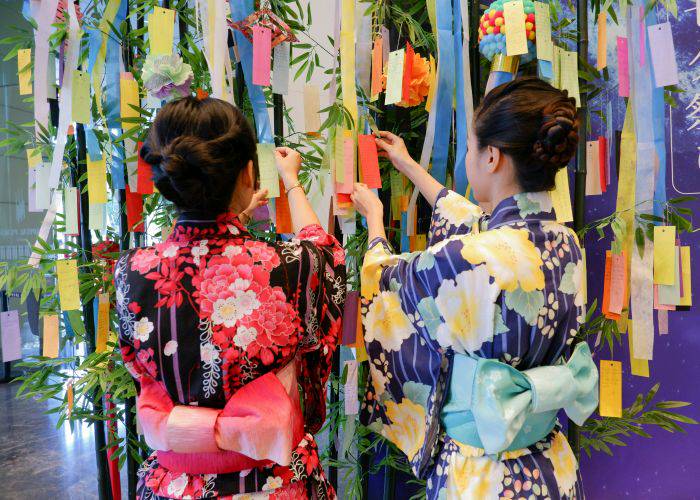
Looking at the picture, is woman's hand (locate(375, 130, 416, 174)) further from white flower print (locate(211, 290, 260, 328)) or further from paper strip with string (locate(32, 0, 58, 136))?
paper strip with string (locate(32, 0, 58, 136))

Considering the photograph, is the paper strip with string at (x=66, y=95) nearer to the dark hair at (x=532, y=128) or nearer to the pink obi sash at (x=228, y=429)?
the pink obi sash at (x=228, y=429)

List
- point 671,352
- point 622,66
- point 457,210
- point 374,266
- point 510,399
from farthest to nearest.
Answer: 1. point 671,352
2. point 622,66
3. point 457,210
4. point 374,266
5. point 510,399

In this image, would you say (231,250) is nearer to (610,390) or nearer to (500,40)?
(500,40)

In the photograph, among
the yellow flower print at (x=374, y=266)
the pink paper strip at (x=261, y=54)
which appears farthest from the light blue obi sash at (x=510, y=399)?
the pink paper strip at (x=261, y=54)

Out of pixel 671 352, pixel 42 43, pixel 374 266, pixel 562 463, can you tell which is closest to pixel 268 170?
pixel 374 266

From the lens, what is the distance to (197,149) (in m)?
0.92

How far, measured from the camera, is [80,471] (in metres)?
3.12

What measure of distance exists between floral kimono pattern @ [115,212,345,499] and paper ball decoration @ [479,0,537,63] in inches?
34.4

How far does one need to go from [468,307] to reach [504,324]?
77mm

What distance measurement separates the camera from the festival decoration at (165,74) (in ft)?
4.32

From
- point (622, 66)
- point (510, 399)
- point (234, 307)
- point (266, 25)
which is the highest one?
point (266, 25)

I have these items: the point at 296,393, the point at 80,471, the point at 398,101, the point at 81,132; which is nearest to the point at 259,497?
the point at 296,393

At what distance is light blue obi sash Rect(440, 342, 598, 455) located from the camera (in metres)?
1.03

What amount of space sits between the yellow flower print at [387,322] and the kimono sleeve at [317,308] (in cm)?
15
